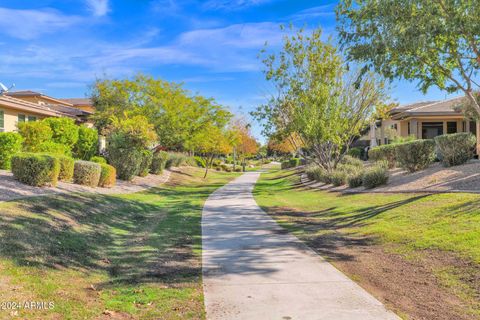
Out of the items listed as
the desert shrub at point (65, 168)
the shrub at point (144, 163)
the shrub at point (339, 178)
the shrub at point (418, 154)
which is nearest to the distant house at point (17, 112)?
the shrub at point (144, 163)

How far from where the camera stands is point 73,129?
25.4 m

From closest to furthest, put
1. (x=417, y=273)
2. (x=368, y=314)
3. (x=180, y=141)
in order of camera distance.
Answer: (x=368, y=314) → (x=417, y=273) → (x=180, y=141)

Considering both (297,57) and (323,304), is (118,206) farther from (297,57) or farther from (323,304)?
(297,57)

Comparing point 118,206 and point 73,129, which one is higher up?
point 73,129

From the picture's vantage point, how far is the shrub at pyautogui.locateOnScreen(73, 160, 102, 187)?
17562 millimetres

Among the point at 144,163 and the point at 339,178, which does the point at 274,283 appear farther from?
the point at 144,163

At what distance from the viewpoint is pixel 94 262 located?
295 inches

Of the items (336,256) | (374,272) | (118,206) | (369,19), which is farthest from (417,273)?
(118,206)

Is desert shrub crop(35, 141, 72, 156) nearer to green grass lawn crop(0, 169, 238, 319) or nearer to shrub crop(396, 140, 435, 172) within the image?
green grass lawn crop(0, 169, 238, 319)

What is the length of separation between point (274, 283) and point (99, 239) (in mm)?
4773

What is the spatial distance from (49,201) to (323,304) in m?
8.59

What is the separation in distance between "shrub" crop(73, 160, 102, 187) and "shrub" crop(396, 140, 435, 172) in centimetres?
1360

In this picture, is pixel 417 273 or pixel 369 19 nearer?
pixel 417 273

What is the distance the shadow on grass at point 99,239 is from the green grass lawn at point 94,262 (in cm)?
2
